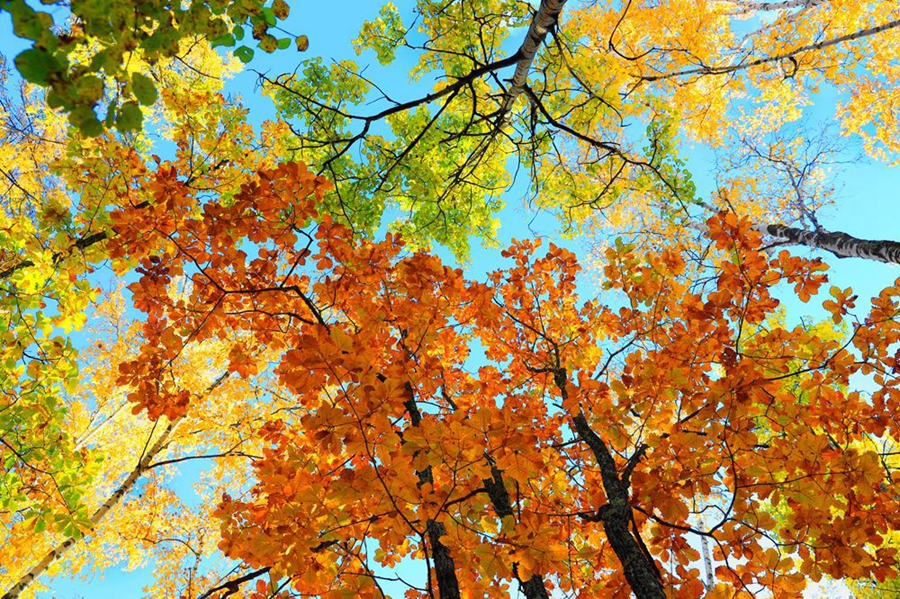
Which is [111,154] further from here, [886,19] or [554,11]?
[886,19]

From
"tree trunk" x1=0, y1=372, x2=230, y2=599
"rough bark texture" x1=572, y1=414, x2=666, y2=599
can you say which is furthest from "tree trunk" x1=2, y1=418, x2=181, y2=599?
"rough bark texture" x1=572, y1=414, x2=666, y2=599

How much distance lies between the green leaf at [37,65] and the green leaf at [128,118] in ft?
0.36

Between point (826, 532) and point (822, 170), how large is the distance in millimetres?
7924

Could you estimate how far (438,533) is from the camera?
10.3ft

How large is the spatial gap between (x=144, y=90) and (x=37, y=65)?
158mm

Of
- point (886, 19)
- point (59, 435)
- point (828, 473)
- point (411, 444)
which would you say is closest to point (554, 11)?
point (411, 444)

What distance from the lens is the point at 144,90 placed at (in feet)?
2.91

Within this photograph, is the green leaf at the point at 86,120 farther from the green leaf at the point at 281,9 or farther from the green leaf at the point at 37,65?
the green leaf at the point at 281,9

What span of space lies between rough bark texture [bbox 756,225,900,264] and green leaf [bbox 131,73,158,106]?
572cm

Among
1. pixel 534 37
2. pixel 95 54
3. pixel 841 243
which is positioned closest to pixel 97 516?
pixel 95 54

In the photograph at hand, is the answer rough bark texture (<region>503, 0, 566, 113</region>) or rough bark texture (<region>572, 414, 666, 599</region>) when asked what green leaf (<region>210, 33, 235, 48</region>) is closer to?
rough bark texture (<region>503, 0, 566, 113</region>)

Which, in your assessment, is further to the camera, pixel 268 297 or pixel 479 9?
pixel 479 9

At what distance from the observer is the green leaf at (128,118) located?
887mm

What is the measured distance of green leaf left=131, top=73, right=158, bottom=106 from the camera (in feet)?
2.86
